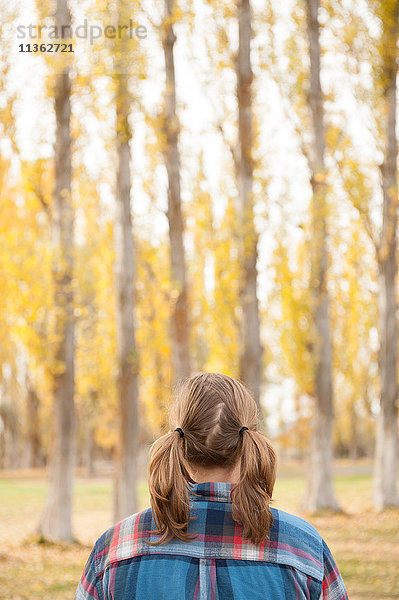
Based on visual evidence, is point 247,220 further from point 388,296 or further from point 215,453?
point 215,453

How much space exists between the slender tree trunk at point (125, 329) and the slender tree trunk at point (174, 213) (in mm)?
690

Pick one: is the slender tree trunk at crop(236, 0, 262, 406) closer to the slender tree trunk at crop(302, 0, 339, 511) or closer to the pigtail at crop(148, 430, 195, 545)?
the slender tree trunk at crop(302, 0, 339, 511)

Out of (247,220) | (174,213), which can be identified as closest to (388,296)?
(247,220)

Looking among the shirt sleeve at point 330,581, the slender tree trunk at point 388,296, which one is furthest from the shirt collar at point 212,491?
the slender tree trunk at point 388,296

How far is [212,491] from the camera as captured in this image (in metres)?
1.59

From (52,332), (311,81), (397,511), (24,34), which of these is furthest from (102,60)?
(397,511)

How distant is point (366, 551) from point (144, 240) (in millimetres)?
9672

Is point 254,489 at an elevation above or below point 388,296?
below

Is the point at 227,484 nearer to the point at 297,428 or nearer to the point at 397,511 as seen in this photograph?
the point at 397,511

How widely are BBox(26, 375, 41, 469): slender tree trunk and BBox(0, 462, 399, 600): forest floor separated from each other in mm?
7955

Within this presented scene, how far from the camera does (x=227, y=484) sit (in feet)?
5.26

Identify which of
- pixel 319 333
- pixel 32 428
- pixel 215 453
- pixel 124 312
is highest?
pixel 124 312

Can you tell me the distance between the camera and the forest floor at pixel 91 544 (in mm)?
7531

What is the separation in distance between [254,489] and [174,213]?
965cm
